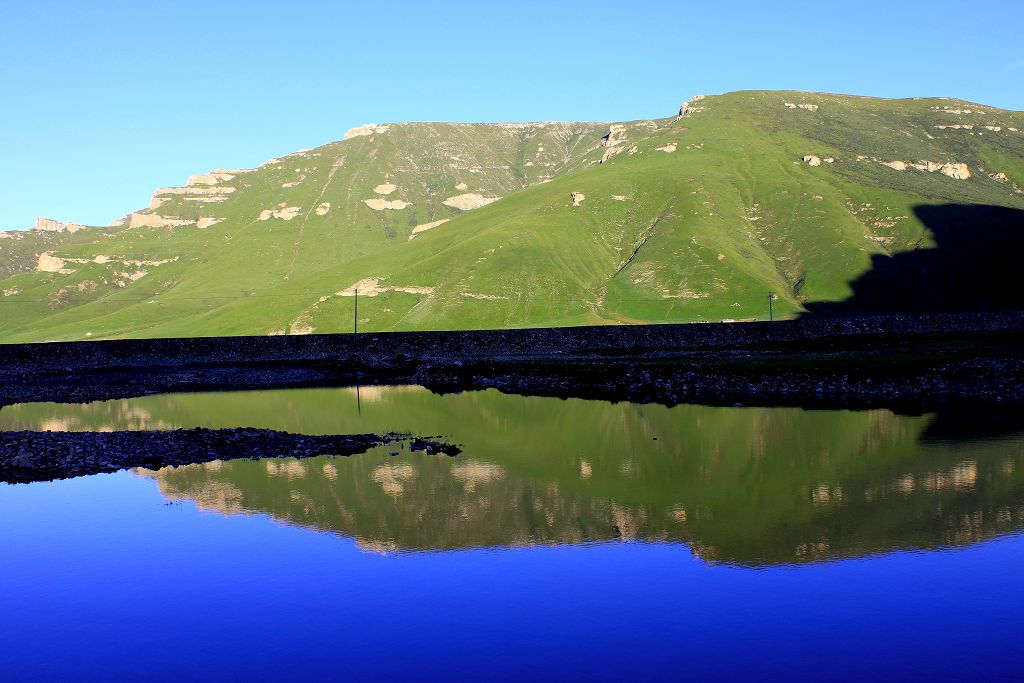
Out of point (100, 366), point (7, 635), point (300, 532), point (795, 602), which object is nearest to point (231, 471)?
point (300, 532)

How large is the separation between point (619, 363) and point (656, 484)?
4440 cm

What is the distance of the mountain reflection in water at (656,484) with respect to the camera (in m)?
26.0

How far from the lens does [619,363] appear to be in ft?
254

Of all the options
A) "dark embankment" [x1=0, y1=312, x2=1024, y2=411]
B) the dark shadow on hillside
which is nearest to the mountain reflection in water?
"dark embankment" [x1=0, y1=312, x2=1024, y2=411]

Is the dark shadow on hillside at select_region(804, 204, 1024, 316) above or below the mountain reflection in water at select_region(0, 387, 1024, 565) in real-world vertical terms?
above

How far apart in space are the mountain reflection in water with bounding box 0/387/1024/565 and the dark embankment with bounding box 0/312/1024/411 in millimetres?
9351

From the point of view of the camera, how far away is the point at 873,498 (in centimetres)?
A: 2973

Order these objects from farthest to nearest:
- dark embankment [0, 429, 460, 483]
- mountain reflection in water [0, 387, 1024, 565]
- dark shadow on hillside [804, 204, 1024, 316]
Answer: dark shadow on hillside [804, 204, 1024, 316] < dark embankment [0, 429, 460, 483] < mountain reflection in water [0, 387, 1024, 565]

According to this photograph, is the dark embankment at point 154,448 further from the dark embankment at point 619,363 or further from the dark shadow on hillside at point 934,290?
the dark shadow on hillside at point 934,290

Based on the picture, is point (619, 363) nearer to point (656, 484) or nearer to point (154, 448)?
point (656, 484)

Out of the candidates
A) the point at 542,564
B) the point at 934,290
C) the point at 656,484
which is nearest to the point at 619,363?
the point at 656,484

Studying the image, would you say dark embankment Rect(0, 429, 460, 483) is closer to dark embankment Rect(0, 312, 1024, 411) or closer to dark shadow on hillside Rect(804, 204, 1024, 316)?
dark embankment Rect(0, 312, 1024, 411)

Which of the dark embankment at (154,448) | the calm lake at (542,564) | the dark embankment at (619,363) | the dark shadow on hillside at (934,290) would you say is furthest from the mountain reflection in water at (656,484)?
the dark shadow on hillside at (934,290)

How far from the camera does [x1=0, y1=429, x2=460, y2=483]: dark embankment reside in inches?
1527
